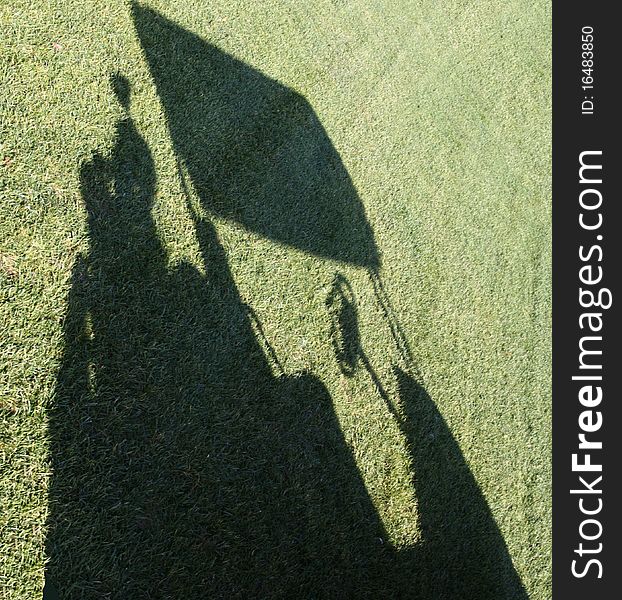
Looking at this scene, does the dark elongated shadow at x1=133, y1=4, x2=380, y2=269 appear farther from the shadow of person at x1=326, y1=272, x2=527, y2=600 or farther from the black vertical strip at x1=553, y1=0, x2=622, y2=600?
the black vertical strip at x1=553, y1=0, x2=622, y2=600

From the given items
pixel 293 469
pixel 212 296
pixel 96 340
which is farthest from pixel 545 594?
pixel 96 340

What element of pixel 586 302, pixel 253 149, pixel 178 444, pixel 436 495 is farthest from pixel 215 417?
pixel 586 302

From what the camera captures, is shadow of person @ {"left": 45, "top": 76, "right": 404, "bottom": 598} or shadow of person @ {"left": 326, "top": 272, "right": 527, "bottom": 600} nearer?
shadow of person @ {"left": 45, "top": 76, "right": 404, "bottom": 598}

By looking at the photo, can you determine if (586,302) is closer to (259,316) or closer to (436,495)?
(436,495)

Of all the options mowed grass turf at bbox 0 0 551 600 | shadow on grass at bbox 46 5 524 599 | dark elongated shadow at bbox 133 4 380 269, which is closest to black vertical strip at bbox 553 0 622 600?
mowed grass turf at bbox 0 0 551 600

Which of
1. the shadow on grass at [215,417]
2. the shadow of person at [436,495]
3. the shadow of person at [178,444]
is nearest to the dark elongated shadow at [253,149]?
the shadow on grass at [215,417]

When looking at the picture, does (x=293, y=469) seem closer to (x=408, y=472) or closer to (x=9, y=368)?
(x=408, y=472)

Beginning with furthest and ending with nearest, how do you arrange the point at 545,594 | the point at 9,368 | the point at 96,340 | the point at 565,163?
the point at 565,163
the point at 545,594
the point at 96,340
the point at 9,368
